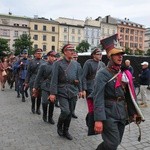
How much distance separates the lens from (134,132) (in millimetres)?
6809

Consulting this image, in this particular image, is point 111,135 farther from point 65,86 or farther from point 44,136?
point 44,136

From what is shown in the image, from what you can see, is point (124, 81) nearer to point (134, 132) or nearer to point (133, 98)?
point (133, 98)

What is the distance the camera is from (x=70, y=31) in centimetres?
9250

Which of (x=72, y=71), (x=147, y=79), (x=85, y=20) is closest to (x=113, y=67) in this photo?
(x=72, y=71)

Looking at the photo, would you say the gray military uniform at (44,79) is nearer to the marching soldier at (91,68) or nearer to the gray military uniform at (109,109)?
the marching soldier at (91,68)

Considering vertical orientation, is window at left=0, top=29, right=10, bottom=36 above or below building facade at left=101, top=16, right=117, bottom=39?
below

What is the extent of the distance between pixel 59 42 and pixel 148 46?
190 ft

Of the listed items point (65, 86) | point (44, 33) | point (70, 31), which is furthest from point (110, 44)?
point (70, 31)

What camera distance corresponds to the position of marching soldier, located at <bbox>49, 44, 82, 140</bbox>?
20.0ft

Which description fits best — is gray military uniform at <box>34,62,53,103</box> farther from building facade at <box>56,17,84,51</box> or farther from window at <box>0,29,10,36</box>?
building facade at <box>56,17,84,51</box>

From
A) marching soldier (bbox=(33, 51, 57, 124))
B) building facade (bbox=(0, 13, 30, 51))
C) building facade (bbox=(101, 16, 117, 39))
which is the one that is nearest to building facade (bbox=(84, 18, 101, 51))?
building facade (bbox=(101, 16, 117, 39))

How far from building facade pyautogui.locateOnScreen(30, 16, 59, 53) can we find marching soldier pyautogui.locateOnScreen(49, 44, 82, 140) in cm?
8050

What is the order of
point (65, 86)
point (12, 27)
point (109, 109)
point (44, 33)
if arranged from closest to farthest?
point (109, 109) < point (65, 86) < point (12, 27) < point (44, 33)

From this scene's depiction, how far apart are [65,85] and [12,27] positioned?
79088mm
